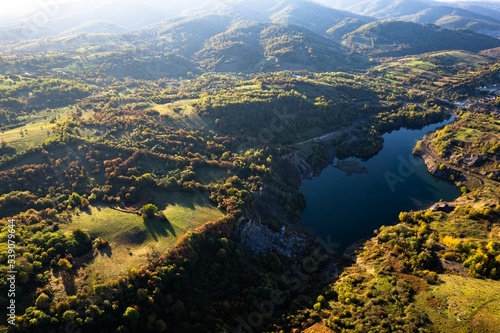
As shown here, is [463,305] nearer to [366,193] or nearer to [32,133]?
[366,193]

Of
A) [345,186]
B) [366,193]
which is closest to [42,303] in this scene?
[345,186]

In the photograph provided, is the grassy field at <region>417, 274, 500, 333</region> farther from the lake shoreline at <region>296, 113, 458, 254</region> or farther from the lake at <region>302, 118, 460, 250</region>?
the lake at <region>302, 118, 460, 250</region>

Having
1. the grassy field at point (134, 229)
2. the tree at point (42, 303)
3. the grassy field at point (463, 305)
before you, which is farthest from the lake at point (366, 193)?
the tree at point (42, 303)

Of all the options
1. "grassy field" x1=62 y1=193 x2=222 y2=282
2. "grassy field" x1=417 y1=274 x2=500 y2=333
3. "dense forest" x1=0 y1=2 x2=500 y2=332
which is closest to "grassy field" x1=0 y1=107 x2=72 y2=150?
"dense forest" x1=0 y1=2 x2=500 y2=332

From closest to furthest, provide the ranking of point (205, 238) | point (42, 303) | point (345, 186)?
point (42, 303), point (205, 238), point (345, 186)

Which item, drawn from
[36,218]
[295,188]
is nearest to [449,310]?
[295,188]

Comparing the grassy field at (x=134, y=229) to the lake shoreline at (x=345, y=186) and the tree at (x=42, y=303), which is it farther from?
the lake shoreline at (x=345, y=186)

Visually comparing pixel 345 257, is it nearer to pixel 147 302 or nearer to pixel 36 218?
pixel 147 302
